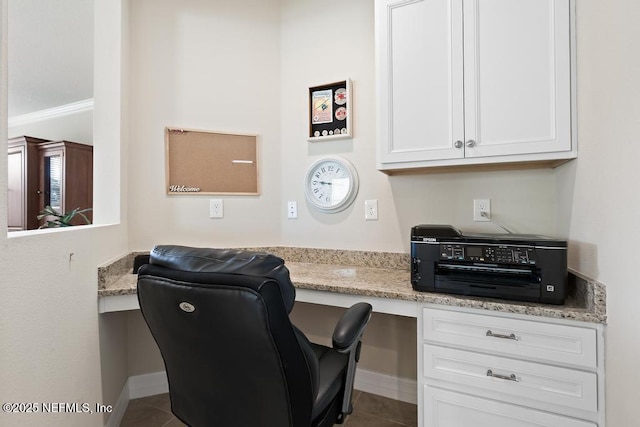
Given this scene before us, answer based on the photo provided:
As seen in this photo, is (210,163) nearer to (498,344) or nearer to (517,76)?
(517,76)

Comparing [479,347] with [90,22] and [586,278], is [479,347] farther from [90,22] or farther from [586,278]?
[90,22]

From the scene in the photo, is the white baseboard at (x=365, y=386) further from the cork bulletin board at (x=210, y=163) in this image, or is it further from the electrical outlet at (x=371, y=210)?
the cork bulletin board at (x=210, y=163)

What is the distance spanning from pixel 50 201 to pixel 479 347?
16.2ft

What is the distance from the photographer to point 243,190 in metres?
2.30

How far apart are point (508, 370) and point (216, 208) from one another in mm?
1874

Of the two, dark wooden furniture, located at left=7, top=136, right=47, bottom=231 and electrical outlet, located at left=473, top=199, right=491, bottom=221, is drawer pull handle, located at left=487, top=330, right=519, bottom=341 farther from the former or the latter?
dark wooden furniture, located at left=7, top=136, right=47, bottom=231

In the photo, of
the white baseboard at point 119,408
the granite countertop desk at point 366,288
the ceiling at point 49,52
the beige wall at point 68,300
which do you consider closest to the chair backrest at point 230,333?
the beige wall at point 68,300

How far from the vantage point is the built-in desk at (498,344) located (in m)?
1.16

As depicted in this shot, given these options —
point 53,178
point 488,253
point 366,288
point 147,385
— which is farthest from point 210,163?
point 53,178

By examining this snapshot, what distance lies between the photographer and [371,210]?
2.11 meters

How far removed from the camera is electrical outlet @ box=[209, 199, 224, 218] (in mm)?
2223

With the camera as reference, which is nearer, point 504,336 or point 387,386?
point 504,336

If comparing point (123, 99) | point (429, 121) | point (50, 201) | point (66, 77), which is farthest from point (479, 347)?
point (50, 201)

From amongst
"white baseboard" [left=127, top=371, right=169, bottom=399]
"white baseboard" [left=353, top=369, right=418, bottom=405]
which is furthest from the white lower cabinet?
"white baseboard" [left=127, top=371, right=169, bottom=399]
